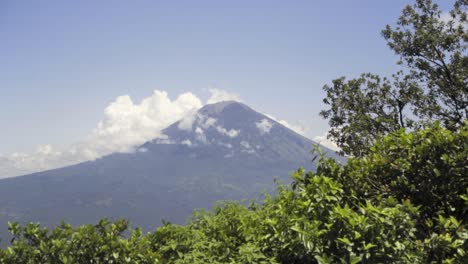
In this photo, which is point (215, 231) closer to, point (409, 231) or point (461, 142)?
point (409, 231)

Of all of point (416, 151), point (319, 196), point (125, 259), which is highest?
point (416, 151)

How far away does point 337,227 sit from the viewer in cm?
546

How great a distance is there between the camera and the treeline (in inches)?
212

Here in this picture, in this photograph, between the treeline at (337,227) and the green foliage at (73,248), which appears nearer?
the treeline at (337,227)

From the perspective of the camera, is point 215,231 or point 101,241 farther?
point 215,231

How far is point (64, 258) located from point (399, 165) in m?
5.59

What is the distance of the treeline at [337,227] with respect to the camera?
539 cm

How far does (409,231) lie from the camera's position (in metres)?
5.49

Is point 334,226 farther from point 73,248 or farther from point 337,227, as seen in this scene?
point 73,248

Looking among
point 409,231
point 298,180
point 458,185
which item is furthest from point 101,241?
point 458,185

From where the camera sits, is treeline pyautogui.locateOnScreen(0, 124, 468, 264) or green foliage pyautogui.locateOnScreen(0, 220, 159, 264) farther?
green foliage pyautogui.locateOnScreen(0, 220, 159, 264)

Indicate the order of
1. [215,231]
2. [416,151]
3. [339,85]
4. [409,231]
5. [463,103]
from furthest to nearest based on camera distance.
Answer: [339,85]
[463,103]
[215,231]
[416,151]
[409,231]

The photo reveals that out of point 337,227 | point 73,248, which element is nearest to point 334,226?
point 337,227

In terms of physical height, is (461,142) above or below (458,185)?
above
